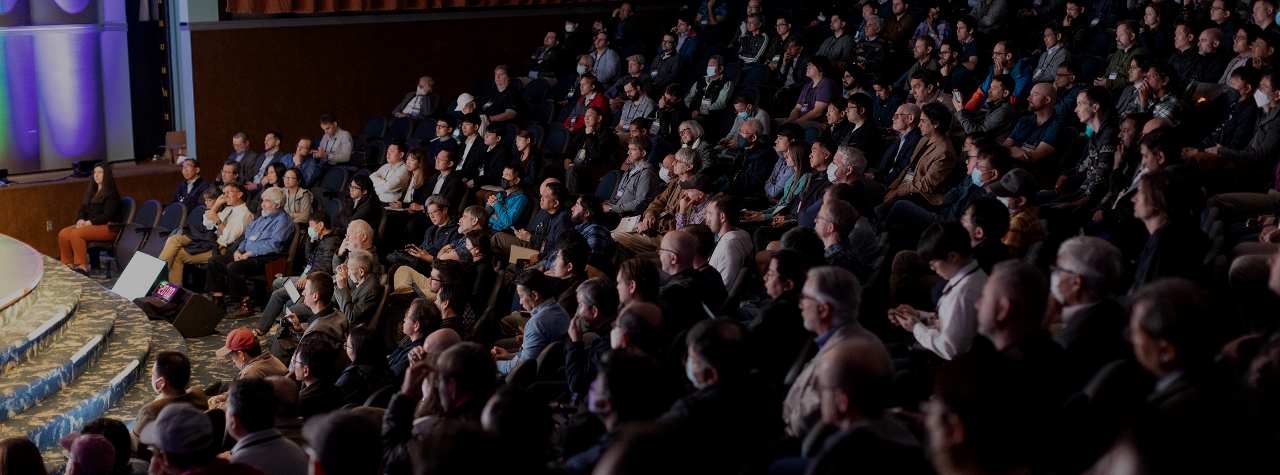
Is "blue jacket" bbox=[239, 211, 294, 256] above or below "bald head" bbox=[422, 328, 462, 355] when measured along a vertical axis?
below

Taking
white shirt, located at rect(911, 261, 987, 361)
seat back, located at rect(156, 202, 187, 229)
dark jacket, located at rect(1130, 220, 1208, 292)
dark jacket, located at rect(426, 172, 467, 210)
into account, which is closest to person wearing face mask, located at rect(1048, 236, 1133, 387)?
white shirt, located at rect(911, 261, 987, 361)

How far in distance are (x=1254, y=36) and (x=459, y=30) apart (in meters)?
7.74

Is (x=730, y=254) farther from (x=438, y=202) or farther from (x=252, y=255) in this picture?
(x=252, y=255)

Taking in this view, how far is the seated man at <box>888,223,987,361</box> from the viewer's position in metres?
3.15

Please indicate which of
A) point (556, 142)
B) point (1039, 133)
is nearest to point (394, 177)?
point (556, 142)

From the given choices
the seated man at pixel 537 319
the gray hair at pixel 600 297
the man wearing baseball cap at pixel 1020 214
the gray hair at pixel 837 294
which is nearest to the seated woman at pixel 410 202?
the seated man at pixel 537 319

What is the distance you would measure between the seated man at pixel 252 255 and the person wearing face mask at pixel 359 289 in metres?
1.88

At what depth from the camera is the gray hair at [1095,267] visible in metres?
2.78

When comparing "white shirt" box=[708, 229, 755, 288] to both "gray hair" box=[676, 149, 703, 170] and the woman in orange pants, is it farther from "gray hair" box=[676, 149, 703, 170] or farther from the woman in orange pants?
the woman in orange pants

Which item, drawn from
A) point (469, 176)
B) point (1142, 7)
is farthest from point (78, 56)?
point (1142, 7)

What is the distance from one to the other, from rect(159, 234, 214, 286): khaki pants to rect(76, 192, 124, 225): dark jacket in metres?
1.25

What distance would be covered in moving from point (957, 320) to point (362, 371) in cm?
232

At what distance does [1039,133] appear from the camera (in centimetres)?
612

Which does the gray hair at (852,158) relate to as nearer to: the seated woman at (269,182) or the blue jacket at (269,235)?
the blue jacket at (269,235)
